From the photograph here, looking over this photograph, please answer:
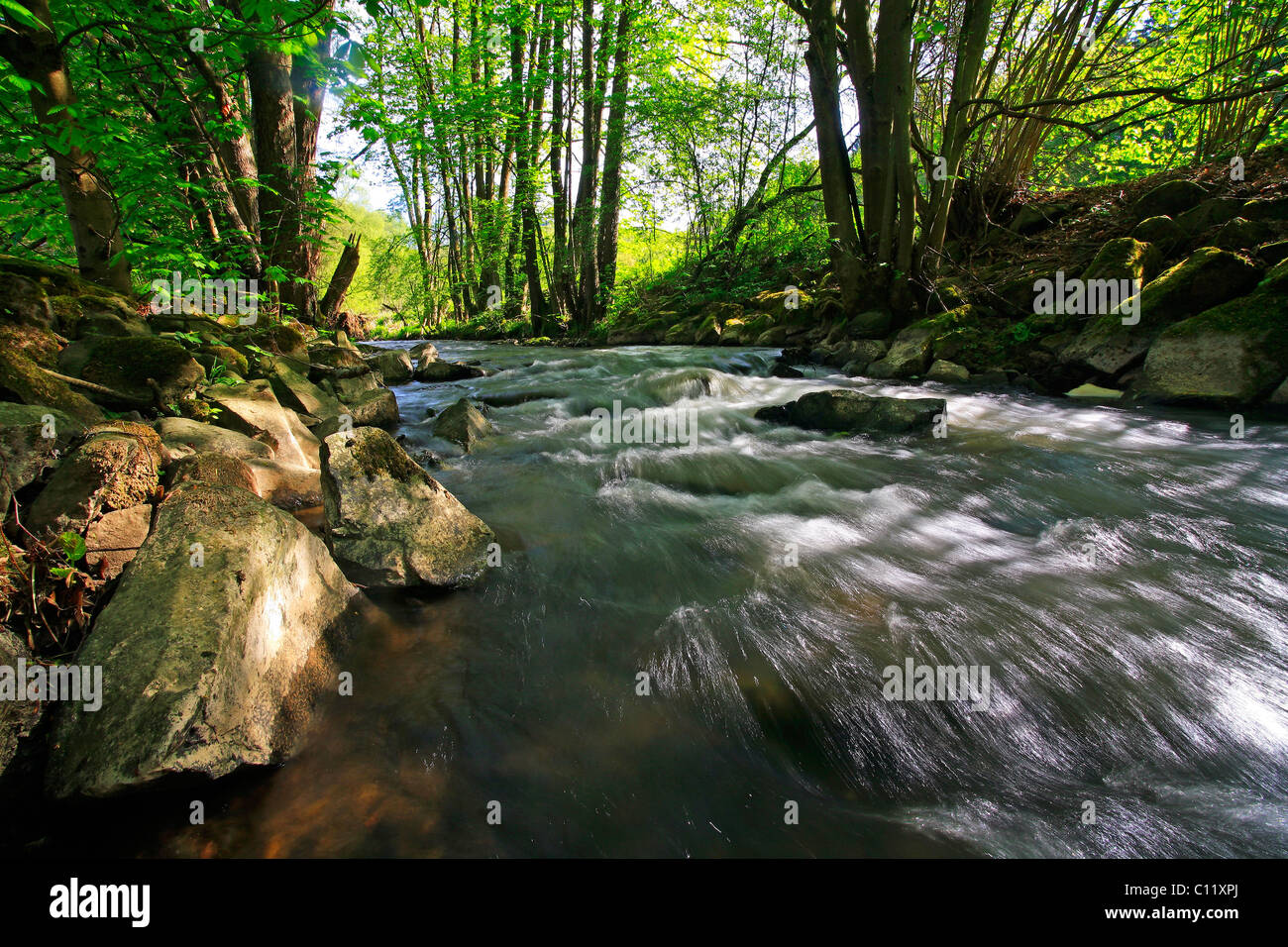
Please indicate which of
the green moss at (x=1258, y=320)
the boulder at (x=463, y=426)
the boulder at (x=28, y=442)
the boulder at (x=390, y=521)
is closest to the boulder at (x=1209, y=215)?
the green moss at (x=1258, y=320)

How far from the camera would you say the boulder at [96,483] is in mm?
2163

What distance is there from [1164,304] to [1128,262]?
4.05 feet

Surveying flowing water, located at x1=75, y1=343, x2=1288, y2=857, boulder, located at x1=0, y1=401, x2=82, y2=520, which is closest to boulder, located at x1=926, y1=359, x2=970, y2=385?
flowing water, located at x1=75, y1=343, x2=1288, y2=857

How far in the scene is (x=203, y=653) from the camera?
5.80 ft

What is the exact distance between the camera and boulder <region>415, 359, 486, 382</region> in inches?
383

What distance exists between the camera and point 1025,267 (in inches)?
360

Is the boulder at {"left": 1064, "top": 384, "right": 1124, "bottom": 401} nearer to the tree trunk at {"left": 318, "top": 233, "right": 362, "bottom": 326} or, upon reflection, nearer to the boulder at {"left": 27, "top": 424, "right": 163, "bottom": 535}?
the boulder at {"left": 27, "top": 424, "right": 163, "bottom": 535}

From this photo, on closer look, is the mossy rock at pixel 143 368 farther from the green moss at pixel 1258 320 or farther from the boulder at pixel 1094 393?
the green moss at pixel 1258 320

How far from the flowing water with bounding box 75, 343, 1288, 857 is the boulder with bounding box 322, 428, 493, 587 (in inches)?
8.8

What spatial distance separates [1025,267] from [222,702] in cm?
1183

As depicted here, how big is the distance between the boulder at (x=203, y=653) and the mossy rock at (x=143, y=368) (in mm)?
2285

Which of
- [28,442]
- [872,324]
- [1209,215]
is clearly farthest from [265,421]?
[1209,215]
